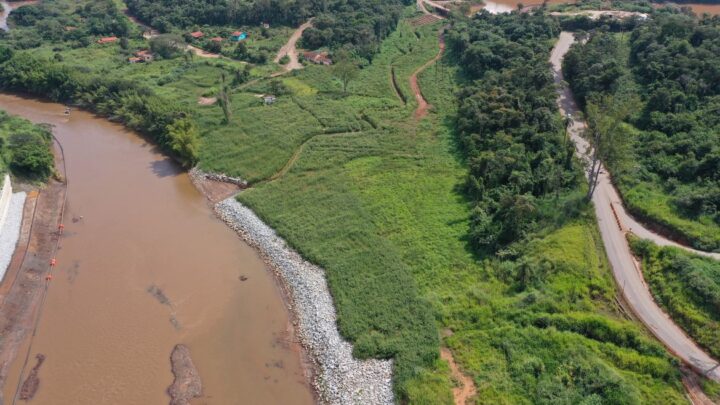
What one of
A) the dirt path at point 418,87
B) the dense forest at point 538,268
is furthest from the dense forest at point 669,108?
the dirt path at point 418,87

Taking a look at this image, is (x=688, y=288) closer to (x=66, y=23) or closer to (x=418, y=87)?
(x=418, y=87)

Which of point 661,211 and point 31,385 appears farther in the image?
point 661,211

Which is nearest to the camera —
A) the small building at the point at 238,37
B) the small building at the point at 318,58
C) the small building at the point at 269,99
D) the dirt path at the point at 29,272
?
the dirt path at the point at 29,272

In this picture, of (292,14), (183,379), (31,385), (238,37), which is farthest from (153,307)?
(292,14)

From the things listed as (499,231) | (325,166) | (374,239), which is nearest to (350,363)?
(374,239)

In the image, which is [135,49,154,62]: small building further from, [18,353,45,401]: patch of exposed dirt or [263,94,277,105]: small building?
[18,353,45,401]: patch of exposed dirt

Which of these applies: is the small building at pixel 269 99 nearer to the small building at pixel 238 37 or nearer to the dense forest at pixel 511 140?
the dense forest at pixel 511 140

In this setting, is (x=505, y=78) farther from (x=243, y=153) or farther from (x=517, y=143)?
(x=243, y=153)
